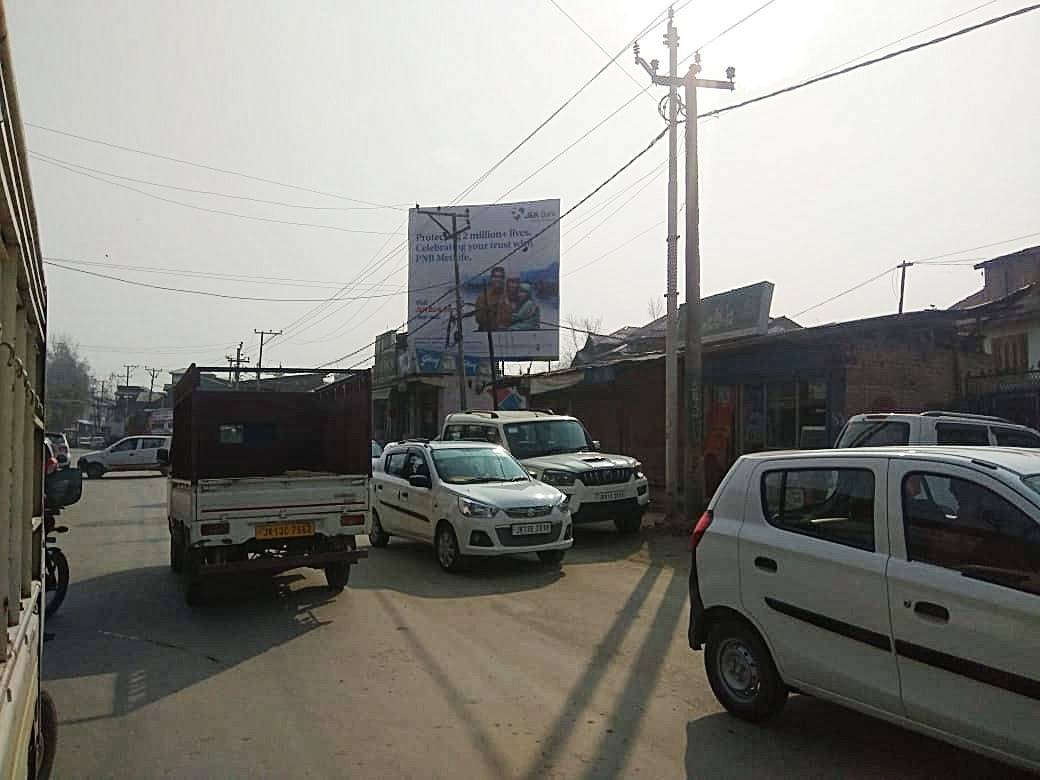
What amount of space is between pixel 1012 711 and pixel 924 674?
0.43 metres

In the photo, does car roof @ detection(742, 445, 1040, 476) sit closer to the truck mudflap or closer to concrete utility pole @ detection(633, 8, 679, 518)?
the truck mudflap

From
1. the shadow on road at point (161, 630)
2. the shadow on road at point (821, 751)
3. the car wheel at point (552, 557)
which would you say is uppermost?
the car wheel at point (552, 557)

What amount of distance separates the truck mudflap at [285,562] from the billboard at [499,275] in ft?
92.0

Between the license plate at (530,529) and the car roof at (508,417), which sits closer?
the license plate at (530,529)

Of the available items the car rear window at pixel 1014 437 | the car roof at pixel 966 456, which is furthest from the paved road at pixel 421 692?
the car rear window at pixel 1014 437

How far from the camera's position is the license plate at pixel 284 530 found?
27.8ft

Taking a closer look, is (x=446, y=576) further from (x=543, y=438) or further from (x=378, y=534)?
(x=543, y=438)

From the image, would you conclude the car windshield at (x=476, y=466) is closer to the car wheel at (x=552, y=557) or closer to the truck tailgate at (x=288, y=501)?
the car wheel at (x=552, y=557)

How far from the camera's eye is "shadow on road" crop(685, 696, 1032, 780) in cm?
434

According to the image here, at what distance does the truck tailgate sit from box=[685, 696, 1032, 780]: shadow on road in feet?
→ 15.8

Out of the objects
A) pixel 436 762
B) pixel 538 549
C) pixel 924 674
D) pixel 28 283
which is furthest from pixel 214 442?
pixel 924 674

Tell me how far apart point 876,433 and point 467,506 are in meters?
5.10

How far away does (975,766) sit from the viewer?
4402 mm

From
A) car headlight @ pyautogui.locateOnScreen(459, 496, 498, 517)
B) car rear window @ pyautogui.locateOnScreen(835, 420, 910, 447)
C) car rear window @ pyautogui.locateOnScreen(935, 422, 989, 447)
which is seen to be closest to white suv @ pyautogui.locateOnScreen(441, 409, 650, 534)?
car headlight @ pyautogui.locateOnScreen(459, 496, 498, 517)
